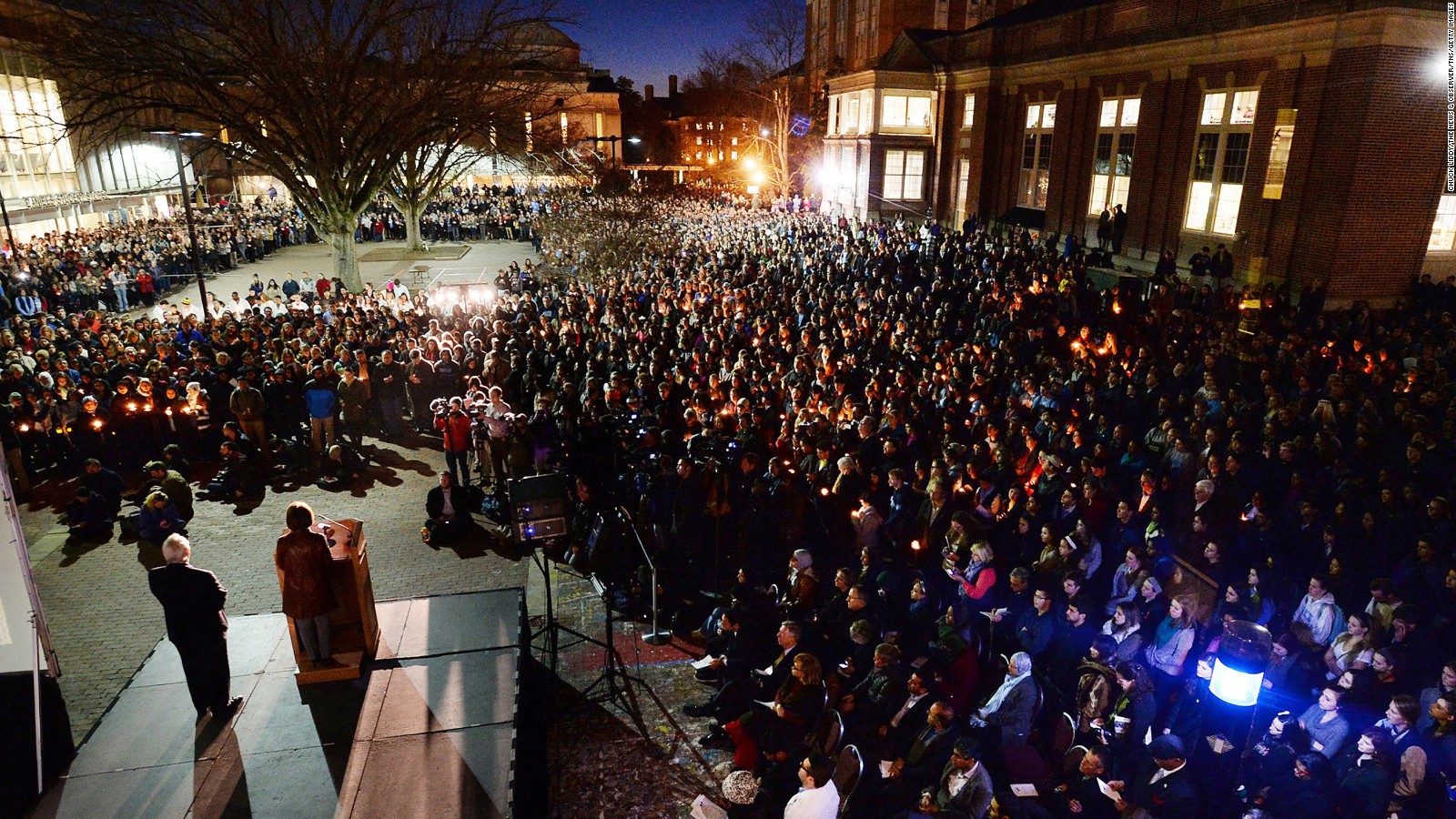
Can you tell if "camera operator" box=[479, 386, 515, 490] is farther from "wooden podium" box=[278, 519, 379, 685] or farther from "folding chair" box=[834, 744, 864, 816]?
"folding chair" box=[834, 744, 864, 816]

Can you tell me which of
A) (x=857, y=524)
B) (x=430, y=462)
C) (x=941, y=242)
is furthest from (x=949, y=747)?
(x=941, y=242)

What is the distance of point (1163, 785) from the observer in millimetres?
4879

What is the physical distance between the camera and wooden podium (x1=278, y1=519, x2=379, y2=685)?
20.0 feet

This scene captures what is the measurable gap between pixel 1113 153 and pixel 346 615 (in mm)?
23866

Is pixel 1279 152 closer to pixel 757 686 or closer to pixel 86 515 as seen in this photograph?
pixel 757 686

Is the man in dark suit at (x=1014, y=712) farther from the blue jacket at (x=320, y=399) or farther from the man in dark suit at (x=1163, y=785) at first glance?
the blue jacket at (x=320, y=399)

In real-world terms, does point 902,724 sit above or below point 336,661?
above

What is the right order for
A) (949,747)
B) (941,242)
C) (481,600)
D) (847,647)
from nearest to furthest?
(949,747), (847,647), (481,600), (941,242)

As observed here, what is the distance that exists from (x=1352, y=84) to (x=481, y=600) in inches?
724

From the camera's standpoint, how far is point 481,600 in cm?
731

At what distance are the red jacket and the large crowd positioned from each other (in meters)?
0.04

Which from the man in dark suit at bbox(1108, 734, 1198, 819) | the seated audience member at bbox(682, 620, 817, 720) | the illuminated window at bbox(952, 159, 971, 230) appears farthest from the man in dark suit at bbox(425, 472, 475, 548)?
the illuminated window at bbox(952, 159, 971, 230)

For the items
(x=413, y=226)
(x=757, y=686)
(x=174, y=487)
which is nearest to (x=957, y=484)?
(x=757, y=686)

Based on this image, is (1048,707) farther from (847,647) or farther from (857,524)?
(857,524)
